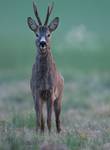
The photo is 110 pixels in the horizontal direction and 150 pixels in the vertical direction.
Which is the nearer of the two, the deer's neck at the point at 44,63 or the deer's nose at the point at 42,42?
the deer's nose at the point at 42,42

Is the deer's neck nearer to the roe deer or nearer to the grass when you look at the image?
the roe deer

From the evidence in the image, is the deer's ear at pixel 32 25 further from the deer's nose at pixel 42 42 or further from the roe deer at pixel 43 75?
the deer's nose at pixel 42 42

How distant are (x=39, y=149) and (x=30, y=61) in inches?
989

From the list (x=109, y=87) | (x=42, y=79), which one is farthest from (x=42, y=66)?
(x=109, y=87)

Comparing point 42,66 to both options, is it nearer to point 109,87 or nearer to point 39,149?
point 39,149

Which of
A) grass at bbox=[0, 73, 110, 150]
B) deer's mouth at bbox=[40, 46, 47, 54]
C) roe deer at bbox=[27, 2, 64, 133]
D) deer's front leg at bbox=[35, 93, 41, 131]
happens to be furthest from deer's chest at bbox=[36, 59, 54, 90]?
grass at bbox=[0, 73, 110, 150]

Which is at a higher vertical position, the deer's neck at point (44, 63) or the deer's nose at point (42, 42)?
the deer's nose at point (42, 42)

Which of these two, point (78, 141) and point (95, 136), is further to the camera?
point (95, 136)

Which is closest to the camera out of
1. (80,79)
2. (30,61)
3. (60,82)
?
(60,82)

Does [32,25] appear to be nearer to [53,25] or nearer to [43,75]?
[53,25]

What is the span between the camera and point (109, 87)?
103 feet

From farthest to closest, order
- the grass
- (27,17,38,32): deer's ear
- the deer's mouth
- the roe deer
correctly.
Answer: (27,17,38,32): deer's ear
the roe deer
the deer's mouth
the grass

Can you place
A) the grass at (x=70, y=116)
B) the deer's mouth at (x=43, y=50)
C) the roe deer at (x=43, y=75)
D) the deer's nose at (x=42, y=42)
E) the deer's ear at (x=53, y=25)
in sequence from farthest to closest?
the deer's ear at (x=53, y=25) → the roe deer at (x=43, y=75) → the deer's mouth at (x=43, y=50) → the deer's nose at (x=42, y=42) → the grass at (x=70, y=116)

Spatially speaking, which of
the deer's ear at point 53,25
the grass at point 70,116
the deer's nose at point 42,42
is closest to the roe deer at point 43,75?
the deer's ear at point 53,25
